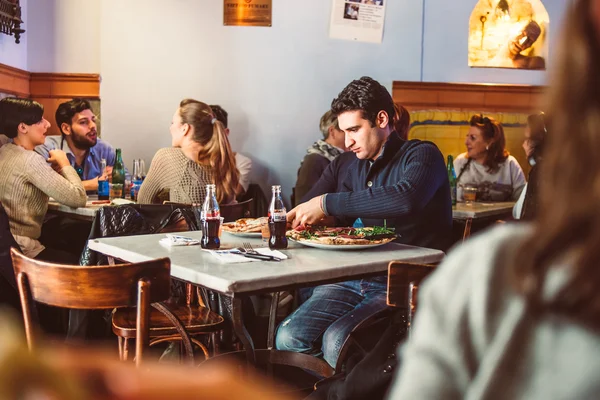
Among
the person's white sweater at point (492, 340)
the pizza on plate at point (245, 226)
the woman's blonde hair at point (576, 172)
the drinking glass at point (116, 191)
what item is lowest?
the drinking glass at point (116, 191)

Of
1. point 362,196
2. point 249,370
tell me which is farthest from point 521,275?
point 362,196

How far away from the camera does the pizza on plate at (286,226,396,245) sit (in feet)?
7.60

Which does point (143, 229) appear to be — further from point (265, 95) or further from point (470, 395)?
point (265, 95)

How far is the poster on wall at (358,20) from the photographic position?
5.84 metres

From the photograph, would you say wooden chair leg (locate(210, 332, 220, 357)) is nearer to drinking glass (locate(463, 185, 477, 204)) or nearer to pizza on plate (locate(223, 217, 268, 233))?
pizza on plate (locate(223, 217, 268, 233))

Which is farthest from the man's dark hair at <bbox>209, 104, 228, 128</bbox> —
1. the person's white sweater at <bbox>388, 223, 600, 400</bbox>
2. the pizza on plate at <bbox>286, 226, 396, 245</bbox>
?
the person's white sweater at <bbox>388, 223, 600, 400</bbox>

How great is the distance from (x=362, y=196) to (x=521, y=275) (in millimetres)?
1932

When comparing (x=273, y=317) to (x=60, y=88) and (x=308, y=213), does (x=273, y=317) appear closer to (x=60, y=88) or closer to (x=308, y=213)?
(x=308, y=213)

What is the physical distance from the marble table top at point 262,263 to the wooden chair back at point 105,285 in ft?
0.48

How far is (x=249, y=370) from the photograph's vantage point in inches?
84.3

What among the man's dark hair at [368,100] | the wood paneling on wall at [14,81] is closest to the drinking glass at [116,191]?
the wood paneling on wall at [14,81]

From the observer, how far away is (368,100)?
111 inches

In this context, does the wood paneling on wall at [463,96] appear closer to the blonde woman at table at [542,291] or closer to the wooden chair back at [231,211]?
the wooden chair back at [231,211]

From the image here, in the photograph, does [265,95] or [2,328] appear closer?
[2,328]
